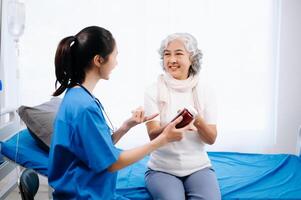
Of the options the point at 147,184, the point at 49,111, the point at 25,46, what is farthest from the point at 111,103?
the point at 147,184

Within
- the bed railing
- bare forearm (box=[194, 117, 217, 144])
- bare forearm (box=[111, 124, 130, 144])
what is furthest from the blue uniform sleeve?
the bed railing

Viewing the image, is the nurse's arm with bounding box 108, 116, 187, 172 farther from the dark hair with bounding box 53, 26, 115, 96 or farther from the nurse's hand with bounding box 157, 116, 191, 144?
the dark hair with bounding box 53, 26, 115, 96

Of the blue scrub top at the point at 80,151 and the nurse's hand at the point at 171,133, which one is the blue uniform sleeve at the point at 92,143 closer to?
Result: the blue scrub top at the point at 80,151

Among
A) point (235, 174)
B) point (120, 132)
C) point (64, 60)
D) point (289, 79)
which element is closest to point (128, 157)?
point (120, 132)

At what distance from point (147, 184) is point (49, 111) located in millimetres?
728

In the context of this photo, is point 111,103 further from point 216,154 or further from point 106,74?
point 106,74

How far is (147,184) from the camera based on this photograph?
5.02 feet

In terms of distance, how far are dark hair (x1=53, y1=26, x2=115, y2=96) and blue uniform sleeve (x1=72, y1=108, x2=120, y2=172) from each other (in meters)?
0.18

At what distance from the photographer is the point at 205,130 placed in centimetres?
150

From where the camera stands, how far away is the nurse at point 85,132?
1.06 meters

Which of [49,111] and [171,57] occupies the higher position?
[171,57]

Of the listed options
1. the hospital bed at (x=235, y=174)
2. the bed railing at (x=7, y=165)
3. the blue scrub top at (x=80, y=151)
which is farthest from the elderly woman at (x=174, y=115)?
the bed railing at (x=7, y=165)

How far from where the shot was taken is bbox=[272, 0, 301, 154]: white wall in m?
2.29

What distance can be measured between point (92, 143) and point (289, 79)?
6.02 ft
